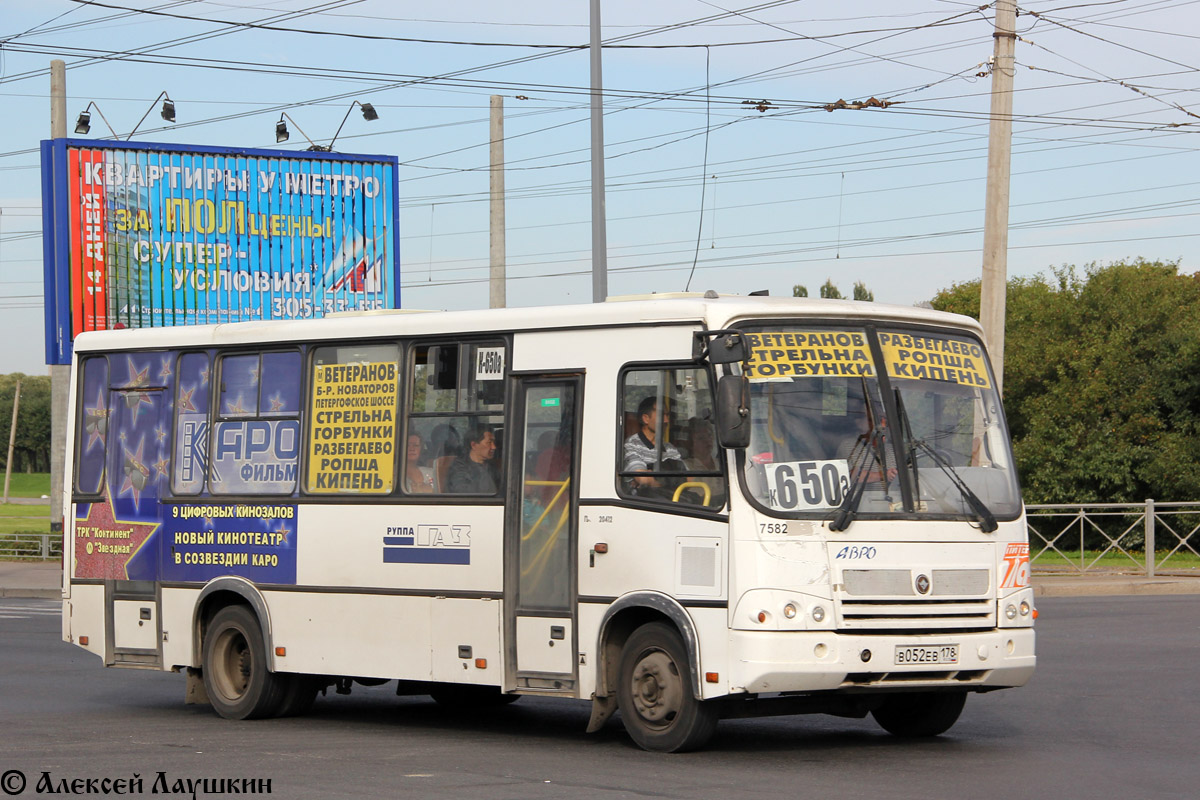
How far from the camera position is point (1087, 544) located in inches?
1211

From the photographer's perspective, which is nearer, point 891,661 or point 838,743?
point 891,661

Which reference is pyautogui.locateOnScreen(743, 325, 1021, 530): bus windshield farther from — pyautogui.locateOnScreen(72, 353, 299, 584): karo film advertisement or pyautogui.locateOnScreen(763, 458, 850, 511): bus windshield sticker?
pyautogui.locateOnScreen(72, 353, 299, 584): karo film advertisement

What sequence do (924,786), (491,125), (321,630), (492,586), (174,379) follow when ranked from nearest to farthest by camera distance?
(924,786) < (492,586) < (321,630) < (174,379) < (491,125)

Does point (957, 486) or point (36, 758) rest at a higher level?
point (957, 486)

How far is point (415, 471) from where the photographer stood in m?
12.3

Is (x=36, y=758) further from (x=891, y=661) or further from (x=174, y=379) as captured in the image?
(x=891, y=661)

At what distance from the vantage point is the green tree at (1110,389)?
1655 inches

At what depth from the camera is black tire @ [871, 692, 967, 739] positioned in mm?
11438

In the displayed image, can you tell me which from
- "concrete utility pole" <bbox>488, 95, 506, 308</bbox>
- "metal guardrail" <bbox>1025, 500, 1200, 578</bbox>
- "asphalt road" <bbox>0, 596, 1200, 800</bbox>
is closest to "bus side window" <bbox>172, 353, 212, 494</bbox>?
"asphalt road" <bbox>0, 596, 1200, 800</bbox>

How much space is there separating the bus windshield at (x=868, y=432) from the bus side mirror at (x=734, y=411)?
29 centimetres

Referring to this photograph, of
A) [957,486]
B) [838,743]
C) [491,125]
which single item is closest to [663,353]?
[957,486]

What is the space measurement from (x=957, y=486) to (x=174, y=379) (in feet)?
22.0

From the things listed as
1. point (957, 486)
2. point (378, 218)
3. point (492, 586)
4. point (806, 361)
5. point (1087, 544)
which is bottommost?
point (1087, 544)

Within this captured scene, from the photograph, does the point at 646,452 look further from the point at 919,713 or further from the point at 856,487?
the point at 919,713
